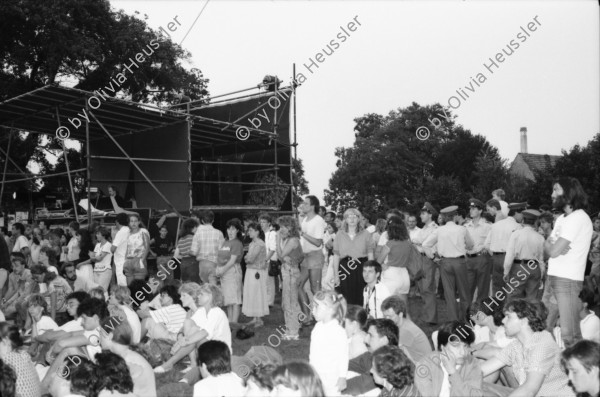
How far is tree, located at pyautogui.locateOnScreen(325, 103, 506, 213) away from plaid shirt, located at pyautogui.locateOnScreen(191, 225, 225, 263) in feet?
110

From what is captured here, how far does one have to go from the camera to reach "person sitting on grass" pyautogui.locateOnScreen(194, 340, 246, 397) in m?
4.52

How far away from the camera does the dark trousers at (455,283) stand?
9312mm

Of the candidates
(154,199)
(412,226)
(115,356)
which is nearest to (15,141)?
(154,199)

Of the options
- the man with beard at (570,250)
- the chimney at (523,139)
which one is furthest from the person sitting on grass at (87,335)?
the chimney at (523,139)

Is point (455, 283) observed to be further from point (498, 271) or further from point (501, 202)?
point (501, 202)

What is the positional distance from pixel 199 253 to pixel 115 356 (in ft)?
17.4

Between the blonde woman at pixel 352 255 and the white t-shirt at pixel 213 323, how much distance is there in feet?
6.98

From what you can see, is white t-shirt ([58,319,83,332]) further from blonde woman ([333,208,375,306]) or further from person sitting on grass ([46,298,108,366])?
blonde woman ([333,208,375,306])

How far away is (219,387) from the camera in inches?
179

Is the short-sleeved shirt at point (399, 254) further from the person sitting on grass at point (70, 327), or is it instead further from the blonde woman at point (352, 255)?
the person sitting on grass at point (70, 327)

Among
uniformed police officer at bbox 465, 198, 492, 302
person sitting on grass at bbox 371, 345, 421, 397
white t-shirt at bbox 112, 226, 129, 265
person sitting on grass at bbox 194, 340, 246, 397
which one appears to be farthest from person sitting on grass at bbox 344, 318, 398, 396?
white t-shirt at bbox 112, 226, 129, 265

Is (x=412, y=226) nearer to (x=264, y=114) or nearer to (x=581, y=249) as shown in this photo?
(x=581, y=249)

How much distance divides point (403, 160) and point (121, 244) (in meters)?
38.4

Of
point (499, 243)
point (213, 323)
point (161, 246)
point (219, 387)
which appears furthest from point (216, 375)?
point (161, 246)
